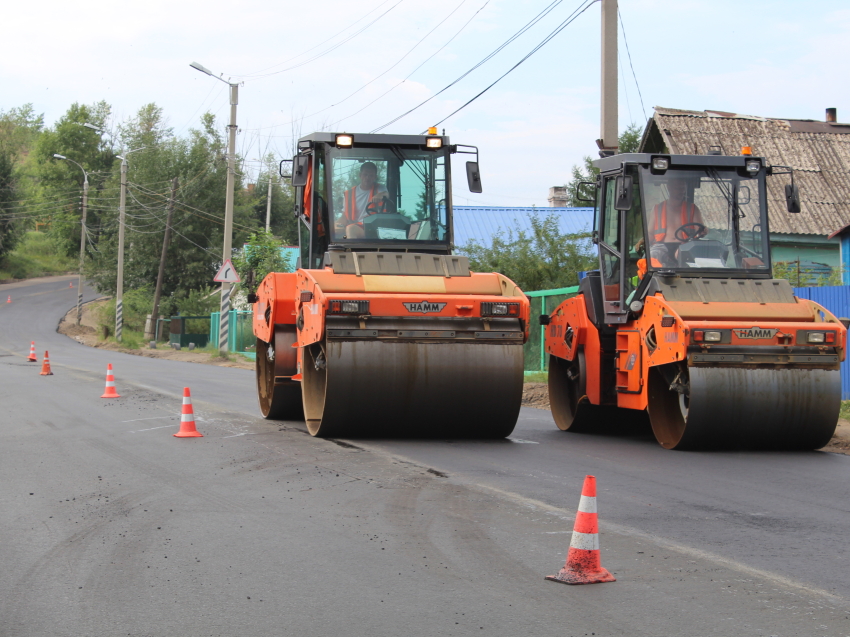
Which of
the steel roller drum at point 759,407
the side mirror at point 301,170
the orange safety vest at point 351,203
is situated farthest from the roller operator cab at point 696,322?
the side mirror at point 301,170

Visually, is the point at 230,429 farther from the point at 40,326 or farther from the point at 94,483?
the point at 40,326

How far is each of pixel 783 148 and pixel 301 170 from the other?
24.9 meters

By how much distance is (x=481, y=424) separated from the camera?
36.4 ft

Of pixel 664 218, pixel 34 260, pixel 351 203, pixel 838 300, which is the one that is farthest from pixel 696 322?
pixel 34 260

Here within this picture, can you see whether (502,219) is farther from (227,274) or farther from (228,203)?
(227,274)

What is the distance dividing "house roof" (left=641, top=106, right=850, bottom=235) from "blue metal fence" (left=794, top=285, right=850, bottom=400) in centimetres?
1325

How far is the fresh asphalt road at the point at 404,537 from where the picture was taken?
4746 mm

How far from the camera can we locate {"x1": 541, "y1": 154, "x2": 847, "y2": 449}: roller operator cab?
9.79 meters

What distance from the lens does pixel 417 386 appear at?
10555 mm

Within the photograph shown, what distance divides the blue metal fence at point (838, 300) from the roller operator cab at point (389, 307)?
7303mm

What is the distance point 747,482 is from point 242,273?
110ft

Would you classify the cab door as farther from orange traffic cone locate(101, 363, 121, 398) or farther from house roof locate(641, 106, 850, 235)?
house roof locate(641, 106, 850, 235)

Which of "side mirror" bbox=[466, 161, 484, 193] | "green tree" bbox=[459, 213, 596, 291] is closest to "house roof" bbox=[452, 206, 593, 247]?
"green tree" bbox=[459, 213, 596, 291]

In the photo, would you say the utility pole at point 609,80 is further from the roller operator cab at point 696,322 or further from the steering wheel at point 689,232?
the steering wheel at point 689,232
